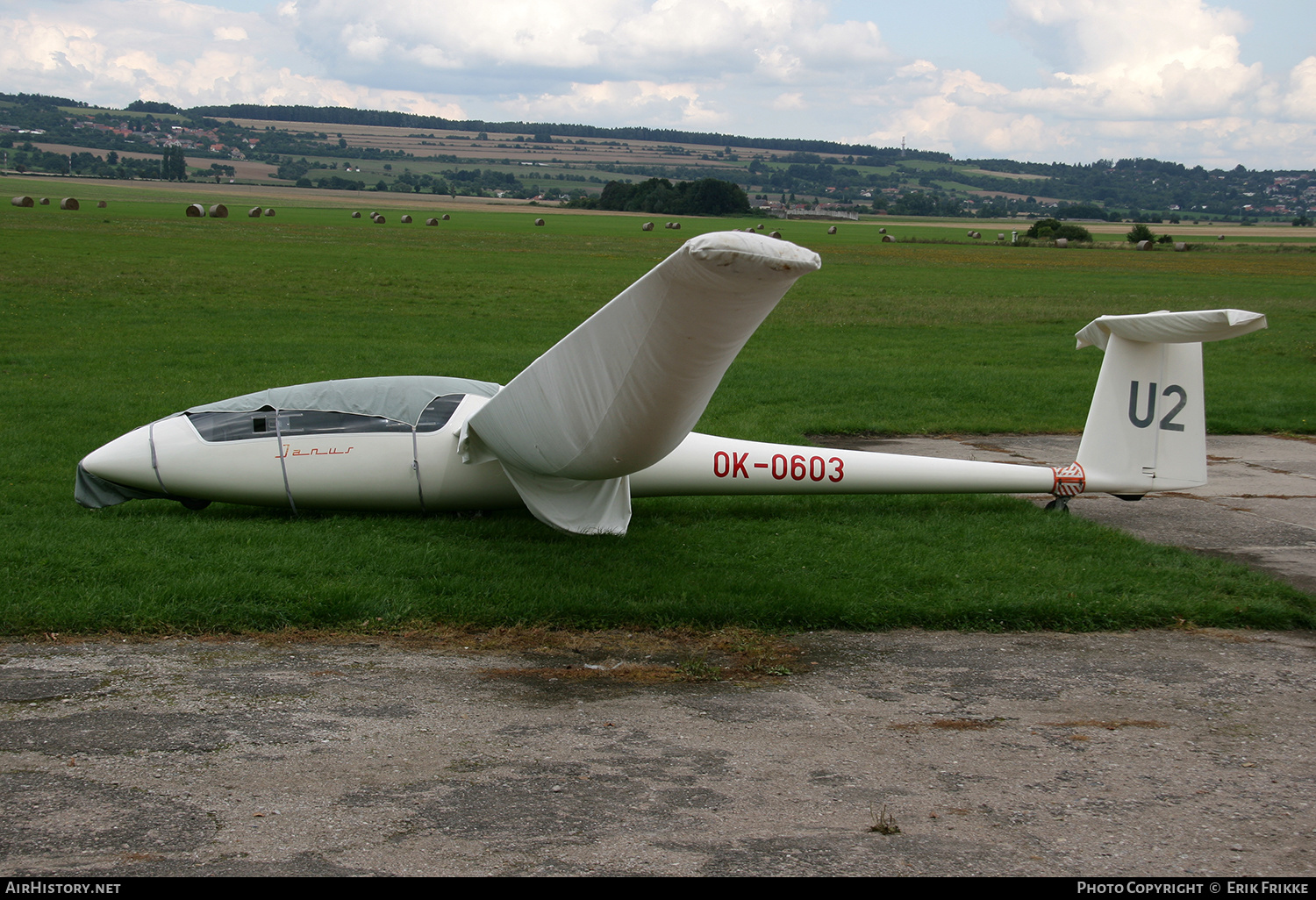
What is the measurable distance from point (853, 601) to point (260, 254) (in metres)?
40.6

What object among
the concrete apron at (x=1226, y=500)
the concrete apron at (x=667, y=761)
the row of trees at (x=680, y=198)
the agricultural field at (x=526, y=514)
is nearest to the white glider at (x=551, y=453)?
the agricultural field at (x=526, y=514)

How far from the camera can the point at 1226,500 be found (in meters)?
11.2

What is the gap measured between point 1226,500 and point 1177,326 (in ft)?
10.1

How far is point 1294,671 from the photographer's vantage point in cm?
672

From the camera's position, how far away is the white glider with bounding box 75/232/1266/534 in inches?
298

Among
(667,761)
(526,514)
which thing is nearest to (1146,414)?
(526,514)

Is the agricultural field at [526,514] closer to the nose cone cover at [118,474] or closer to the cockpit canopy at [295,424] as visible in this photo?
the nose cone cover at [118,474]

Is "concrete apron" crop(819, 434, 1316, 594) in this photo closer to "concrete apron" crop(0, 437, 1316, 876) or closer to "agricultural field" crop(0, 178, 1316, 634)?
"agricultural field" crop(0, 178, 1316, 634)

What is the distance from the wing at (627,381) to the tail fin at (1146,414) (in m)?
Result: 4.89

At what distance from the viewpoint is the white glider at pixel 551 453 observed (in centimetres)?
757

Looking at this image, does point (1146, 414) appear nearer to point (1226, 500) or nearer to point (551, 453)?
point (1226, 500)

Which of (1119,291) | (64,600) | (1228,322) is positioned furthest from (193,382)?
(1119,291)

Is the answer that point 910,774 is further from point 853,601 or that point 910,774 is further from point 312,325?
point 312,325

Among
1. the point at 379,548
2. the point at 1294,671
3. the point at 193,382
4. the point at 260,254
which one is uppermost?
the point at 260,254
